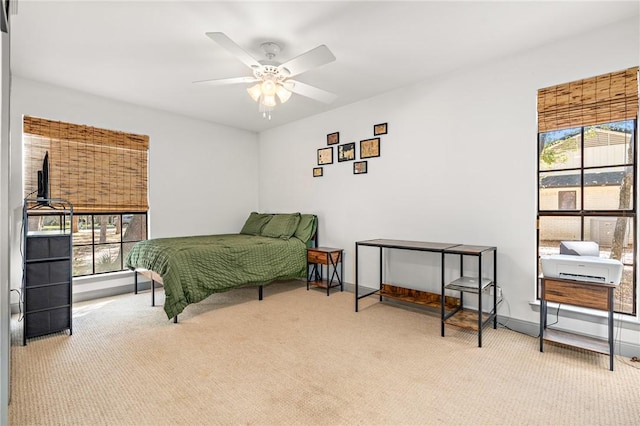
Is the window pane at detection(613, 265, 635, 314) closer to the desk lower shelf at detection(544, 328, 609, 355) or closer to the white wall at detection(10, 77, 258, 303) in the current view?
the desk lower shelf at detection(544, 328, 609, 355)

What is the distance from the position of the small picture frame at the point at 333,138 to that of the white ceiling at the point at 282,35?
0.90 metres

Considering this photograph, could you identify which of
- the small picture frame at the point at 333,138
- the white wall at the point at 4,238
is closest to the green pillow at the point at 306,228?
the small picture frame at the point at 333,138

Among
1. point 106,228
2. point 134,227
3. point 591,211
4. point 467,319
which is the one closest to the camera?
point 591,211

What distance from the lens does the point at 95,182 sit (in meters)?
4.02

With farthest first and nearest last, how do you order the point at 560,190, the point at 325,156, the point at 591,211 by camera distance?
1. the point at 325,156
2. the point at 560,190
3. the point at 591,211

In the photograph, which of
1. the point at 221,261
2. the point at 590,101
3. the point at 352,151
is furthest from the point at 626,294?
the point at 221,261

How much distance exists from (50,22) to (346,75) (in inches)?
99.1

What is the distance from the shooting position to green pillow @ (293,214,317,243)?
182 inches

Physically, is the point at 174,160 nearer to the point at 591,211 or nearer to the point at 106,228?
the point at 106,228

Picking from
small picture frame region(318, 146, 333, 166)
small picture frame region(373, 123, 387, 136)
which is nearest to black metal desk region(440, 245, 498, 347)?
small picture frame region(373, 123, 387, 136)

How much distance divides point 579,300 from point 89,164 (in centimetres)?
516

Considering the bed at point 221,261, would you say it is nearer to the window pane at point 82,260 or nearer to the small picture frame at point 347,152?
the window pane at point 82,260

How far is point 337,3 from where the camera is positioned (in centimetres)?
224

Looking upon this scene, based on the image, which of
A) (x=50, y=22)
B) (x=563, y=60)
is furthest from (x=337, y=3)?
(x=50, y=22)
